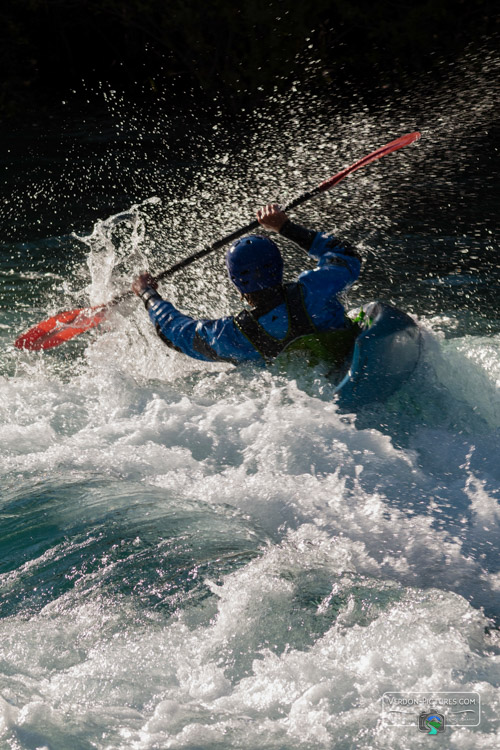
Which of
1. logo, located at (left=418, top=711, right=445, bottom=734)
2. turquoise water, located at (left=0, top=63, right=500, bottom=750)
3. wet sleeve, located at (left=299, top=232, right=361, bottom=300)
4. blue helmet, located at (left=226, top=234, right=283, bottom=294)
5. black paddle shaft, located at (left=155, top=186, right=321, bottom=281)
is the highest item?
black paddle shaft, located at (left=155, top=186, right=321, bottom=281)

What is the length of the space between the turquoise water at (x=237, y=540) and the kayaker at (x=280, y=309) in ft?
0.84

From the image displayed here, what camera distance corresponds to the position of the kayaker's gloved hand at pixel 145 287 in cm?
444

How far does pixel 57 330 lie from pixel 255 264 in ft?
7.34

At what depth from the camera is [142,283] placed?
4.56m

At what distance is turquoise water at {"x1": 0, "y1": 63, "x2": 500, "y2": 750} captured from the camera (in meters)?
2.35

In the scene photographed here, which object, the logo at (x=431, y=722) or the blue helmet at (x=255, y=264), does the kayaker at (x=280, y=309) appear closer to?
the blue helmet at (x=255, y=264)

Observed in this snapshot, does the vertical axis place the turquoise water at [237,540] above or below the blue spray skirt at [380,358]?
below

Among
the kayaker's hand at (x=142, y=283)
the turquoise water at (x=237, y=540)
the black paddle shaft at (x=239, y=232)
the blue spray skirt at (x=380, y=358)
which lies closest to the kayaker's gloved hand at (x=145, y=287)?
the kayaker's hand at (x=142, y=283)

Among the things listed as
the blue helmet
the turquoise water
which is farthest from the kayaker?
the turquoise water

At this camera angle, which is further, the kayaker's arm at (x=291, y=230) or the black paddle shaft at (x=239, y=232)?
the black paddle shaft at (x=239, y=232)

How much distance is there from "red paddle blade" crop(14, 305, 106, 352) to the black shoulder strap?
184 centimetres

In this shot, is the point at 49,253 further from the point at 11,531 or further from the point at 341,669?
the point at 341,669

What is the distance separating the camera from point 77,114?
41.2 ft

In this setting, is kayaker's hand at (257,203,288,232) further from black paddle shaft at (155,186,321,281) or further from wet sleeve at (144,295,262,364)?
wet sleeve at (144,295,262,364)
